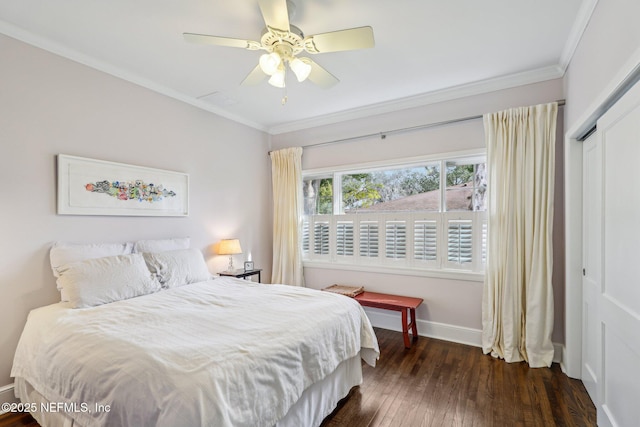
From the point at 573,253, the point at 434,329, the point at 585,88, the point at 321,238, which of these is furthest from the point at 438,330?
the point at 585,88

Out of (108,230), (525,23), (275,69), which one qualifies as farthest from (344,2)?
(108,230)

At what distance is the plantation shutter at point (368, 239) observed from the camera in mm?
3828

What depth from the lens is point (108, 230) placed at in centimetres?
277

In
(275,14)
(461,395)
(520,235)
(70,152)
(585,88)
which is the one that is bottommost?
(461,395)

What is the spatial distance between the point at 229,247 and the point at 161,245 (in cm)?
80

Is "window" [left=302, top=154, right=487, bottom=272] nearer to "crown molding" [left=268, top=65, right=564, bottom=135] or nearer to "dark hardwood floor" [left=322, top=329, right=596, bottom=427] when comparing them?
"crown molding" [left=268, top=65, right=564, bottom=135]

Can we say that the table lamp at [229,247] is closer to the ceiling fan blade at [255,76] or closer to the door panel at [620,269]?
the ceiling fan blade at [255,76]

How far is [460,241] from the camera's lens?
329cm

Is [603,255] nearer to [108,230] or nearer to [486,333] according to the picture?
[486,333]

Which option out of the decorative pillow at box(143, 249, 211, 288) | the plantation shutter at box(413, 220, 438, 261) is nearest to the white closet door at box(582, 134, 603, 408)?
the plantation shutter at box(413, 220, 438, 261)

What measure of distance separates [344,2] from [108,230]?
2.68 m

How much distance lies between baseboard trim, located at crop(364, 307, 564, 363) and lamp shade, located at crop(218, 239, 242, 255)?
1800 millimetres

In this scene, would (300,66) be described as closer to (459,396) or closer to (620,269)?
(620,269)

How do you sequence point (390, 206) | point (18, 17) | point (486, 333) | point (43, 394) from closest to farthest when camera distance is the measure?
1. point (43, 394)
2. point (18, 17)
3. point (486, 333)
4. point (390, 206)
